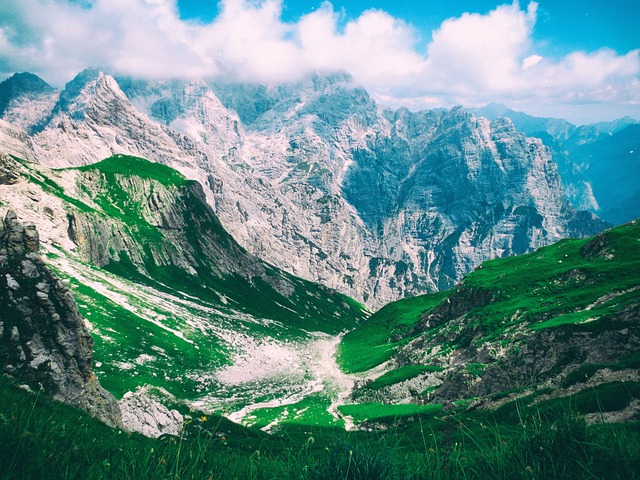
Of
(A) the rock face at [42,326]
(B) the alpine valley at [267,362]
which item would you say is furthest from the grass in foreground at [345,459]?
(A) the rock face at [42,326]

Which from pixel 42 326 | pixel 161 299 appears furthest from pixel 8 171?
pixel 42 326

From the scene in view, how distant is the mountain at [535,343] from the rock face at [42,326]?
2371 cm

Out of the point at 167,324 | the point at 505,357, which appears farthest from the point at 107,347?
the point at 505,357

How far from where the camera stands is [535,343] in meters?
48.4

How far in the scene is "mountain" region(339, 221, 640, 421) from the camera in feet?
97.5

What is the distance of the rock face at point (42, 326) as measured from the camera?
2186 cm

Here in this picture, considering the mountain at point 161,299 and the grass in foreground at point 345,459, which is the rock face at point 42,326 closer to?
the mountain at point 161,299

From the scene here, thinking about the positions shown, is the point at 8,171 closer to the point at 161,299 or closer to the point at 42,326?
the point at 161,299

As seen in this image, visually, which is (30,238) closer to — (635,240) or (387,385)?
(387,385)

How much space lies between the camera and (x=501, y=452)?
4.53 metres

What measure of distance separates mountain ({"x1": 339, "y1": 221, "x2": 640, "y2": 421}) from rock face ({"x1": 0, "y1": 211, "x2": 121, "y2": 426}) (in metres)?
23.7

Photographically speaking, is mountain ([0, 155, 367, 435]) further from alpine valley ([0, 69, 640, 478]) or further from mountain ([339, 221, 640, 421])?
mountain ([339, 221, 640, 421])

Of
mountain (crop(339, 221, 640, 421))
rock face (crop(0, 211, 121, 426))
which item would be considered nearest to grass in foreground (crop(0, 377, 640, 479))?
mountain (crop(339, 221, 640, 421))

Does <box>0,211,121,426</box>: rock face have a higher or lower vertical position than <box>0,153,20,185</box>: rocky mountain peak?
lower
